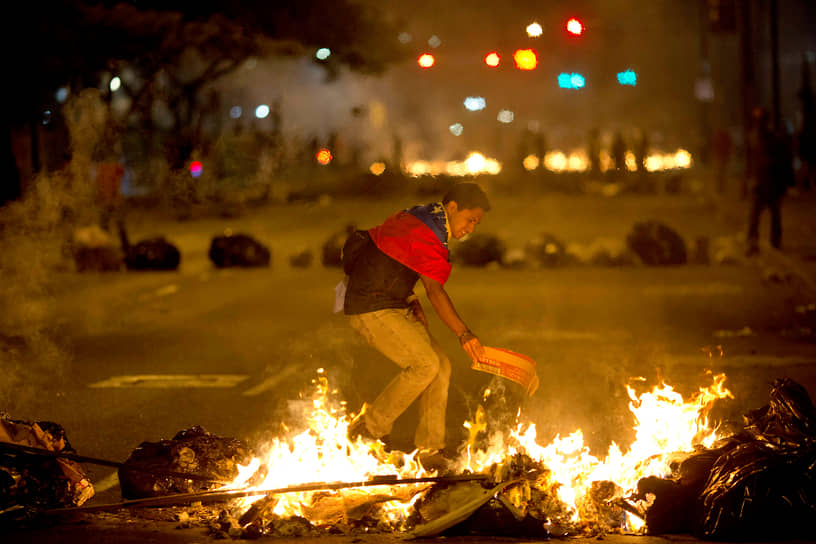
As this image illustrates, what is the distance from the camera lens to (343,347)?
10383 mm

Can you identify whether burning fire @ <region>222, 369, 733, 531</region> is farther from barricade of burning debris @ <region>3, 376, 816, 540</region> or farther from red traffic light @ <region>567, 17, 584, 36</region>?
red traffic light @ <region>567, 17, 584, 36</region>

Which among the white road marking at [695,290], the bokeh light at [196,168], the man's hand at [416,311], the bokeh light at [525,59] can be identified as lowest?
the white road marking at [695,290]

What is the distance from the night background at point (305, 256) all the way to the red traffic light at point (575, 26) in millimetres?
62

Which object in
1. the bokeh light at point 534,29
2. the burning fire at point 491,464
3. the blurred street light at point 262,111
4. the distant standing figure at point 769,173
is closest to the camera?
the burning fire at point 491,464

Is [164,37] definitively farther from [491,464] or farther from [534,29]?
[491,464]

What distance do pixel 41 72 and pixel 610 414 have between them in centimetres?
1298

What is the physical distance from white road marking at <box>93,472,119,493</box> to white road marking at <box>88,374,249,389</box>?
2.77 meters

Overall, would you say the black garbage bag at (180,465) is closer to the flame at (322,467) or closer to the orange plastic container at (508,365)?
the flame at (322,467)

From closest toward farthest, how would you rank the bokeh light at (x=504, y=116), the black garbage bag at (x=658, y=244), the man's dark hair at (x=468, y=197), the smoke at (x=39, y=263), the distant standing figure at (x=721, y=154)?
the man's dark hair at (x=468, y=197) < the smoke at (x=39, y=263) < the black garbage bag at (x=658, y=244) < the distant standing figure at (x=721, y=154) < the bokeh light at (x=504, y=116)

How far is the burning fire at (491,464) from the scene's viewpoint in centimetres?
509

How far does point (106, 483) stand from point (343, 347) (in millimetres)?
4544

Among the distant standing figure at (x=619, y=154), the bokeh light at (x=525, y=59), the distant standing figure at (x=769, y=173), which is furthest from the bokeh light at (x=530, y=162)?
the distant standing figure at (x=769, y=173)

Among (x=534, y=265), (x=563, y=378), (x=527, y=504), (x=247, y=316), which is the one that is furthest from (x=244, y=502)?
(x=534, y=265)

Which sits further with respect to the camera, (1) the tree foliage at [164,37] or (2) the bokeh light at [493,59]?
(2) the bokeh light at [493,59]
